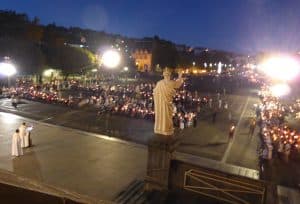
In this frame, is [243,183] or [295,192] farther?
[295,192]

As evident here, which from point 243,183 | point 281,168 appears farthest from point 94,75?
point 243,183

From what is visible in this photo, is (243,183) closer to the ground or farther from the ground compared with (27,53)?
closer to the ground

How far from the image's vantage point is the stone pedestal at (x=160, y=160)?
9078 millimetres

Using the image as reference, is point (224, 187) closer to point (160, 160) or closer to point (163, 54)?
point (160, 160)

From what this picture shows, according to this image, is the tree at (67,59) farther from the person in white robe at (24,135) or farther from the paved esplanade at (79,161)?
the person in white robe at (24,135)

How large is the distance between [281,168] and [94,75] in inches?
1914

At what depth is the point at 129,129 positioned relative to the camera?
20.0 m

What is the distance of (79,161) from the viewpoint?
40.3ft

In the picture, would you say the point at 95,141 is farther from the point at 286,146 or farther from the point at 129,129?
the point at 286,146

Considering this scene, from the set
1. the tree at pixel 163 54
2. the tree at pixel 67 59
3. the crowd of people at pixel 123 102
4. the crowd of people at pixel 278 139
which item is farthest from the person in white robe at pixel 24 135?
the tree at pixel 163 54

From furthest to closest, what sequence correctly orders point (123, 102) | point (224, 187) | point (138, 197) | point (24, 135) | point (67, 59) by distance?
point (67, 59), point (123, 102), point (24, 135), point (138, 197), point (224, 187)

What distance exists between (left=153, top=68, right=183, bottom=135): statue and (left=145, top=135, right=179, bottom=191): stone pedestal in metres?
0.26

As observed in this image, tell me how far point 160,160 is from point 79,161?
14.4 ft

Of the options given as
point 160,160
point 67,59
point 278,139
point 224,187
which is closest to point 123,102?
point 278,139
